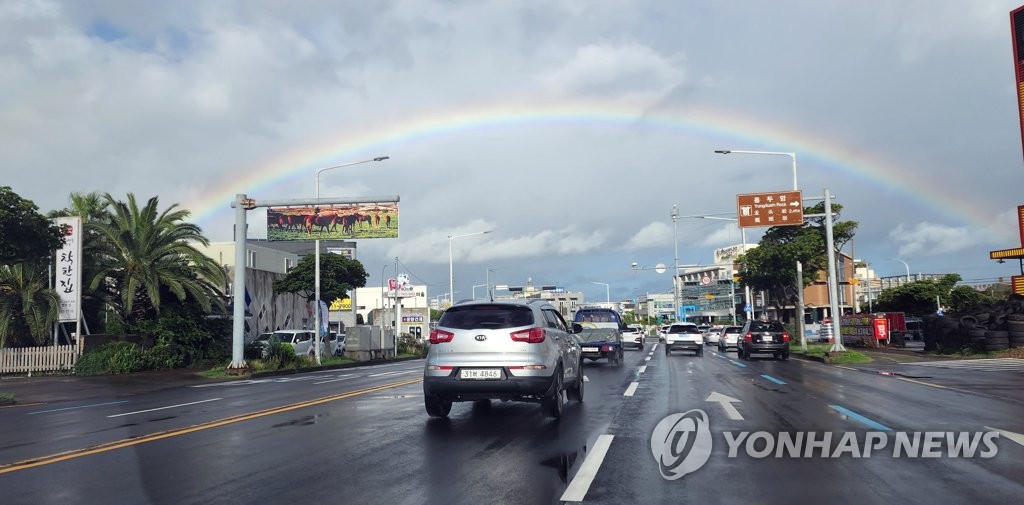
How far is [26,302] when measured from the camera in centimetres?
2553

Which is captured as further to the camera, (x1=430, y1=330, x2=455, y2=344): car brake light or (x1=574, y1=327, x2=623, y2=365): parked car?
(x1=574, y1=327, x2=623, y2=365): parked car

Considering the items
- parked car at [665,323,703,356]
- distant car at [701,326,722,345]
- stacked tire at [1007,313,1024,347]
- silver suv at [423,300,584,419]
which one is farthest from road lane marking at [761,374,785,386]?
distant car at [701,326,722,345]

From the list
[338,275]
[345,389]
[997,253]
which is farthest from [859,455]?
[997,253]

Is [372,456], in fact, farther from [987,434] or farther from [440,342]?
[987,434]

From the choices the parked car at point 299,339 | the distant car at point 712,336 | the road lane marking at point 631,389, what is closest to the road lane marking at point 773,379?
the road lane marking at point 631,389

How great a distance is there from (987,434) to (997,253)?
36.4 meters

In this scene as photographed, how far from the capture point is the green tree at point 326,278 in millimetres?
37969

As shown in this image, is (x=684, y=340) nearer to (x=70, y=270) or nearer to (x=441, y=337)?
(x=70, y=270)

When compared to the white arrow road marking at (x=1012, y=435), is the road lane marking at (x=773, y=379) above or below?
below

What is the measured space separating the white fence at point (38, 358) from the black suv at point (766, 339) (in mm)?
26083

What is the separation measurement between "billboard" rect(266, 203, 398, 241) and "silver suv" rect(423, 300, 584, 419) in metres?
30.7

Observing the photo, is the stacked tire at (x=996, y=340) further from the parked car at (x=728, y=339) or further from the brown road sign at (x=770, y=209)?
the parked car at (x=728, y=339)

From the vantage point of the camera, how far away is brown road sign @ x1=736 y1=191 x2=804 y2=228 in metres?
29.8

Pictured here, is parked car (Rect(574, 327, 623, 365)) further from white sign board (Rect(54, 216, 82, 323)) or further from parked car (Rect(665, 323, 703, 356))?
white sign board (Rect(54, 216, 82, 323))
